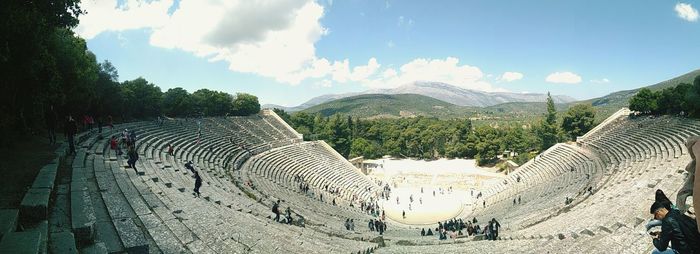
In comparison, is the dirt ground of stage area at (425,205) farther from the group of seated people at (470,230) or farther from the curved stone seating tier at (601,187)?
the group of seated people at (470,230)

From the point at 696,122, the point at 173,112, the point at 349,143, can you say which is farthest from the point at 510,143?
the point at 173,112

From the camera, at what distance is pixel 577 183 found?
28.8 meters

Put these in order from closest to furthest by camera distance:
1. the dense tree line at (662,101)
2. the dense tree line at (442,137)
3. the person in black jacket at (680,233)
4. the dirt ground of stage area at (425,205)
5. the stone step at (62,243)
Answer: the person in black jacket at (680,233) → the stone step at (62,243) → the dirt ground of stage area at (425,205) → the dense tree line at (662,101) → the dense tree line at (442,137)

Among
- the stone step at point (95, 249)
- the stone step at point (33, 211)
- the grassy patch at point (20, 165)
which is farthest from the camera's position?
the grassy patch at point (20, 165)

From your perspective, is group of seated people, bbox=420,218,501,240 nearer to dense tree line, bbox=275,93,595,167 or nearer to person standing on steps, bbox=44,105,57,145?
person standing on steps, bbox=44,105,57,145

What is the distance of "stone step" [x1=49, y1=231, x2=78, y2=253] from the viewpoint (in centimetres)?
517

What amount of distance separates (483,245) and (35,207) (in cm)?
1335

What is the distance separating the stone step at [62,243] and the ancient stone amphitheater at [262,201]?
2 centimetres

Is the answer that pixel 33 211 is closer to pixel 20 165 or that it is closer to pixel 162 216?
pixel 162 216

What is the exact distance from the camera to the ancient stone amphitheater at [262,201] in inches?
273

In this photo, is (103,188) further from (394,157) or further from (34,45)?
(394,157)

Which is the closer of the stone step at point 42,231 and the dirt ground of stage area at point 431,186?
the stone step at point 42,231

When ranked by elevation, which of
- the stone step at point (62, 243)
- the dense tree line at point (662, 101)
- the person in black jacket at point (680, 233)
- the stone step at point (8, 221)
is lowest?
the stone step at point (62, 243)

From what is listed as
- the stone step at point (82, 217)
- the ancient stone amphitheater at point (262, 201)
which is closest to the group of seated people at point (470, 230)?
the ancient stone amphitheater at point (262, 201)
